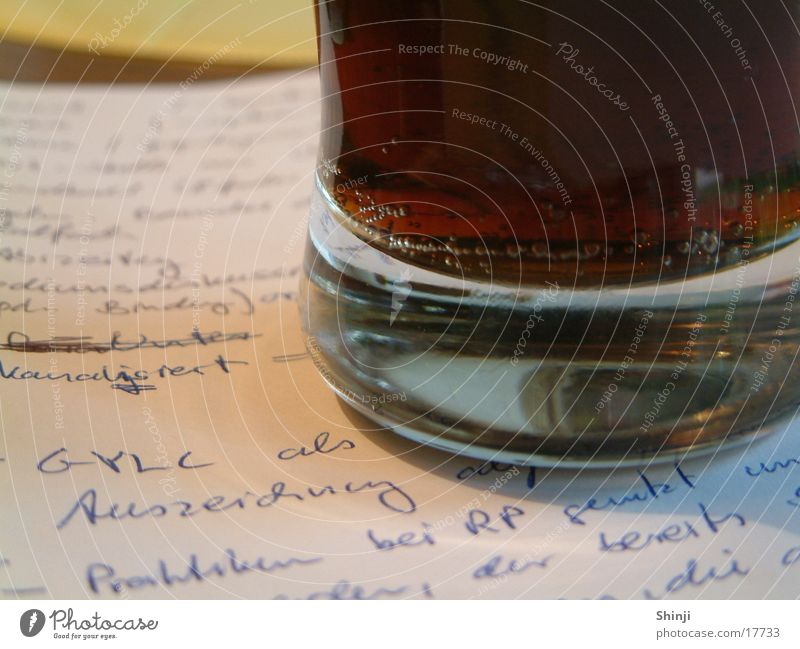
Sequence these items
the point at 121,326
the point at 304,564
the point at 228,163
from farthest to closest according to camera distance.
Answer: the point at 228,163
the point at 121,326
the point at 304,564

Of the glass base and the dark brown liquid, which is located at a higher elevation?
the dark brown liquid

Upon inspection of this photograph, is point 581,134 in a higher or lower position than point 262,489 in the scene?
higher

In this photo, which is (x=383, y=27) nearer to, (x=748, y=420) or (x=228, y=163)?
(x=748, y=420)

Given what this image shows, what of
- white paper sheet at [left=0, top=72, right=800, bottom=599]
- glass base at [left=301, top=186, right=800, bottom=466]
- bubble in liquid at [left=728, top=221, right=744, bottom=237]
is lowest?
white paper sheet at [left=0, top=72, right=800, bottom=599]

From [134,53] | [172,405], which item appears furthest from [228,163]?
[172,405]

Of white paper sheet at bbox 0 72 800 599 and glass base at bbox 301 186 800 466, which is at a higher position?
glass base at bbox 301 186 800 466
